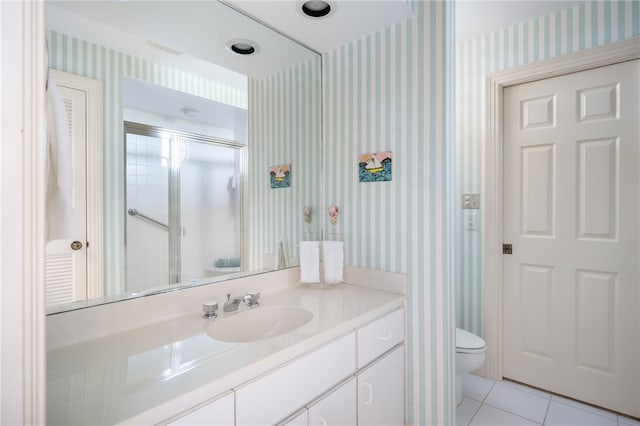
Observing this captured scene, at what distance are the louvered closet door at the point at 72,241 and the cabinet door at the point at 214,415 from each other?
0.61 metres

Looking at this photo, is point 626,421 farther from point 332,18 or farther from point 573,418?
point 332,18

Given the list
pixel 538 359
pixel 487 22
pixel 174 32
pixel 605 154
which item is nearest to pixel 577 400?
pixel 538 359

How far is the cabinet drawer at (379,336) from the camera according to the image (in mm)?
1294

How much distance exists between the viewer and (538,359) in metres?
2.23

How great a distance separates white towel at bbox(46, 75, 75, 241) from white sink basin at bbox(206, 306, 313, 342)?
0.64 meters

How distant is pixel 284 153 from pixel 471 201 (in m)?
1.46

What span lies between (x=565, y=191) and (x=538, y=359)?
114 cm

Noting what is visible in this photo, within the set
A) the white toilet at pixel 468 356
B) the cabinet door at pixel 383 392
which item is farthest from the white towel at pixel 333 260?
the white toilet at pixel 468 356

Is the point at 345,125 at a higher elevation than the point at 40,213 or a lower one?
higher

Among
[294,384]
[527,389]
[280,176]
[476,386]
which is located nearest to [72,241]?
[294,384]

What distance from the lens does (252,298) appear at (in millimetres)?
1409

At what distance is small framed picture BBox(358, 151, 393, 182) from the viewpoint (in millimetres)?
1701

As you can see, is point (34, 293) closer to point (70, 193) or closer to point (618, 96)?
point (70, 193)

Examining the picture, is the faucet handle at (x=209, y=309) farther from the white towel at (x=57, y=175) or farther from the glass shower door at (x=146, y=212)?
the white towel at (x=57, y=175)
